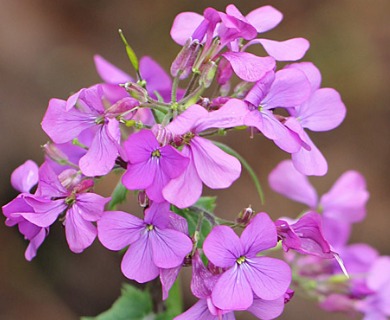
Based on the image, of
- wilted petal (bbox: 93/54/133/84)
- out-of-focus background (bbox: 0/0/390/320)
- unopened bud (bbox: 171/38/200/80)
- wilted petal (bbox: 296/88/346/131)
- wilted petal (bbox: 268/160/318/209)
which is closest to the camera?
unopened bud (bbox: 171/38/200/80)

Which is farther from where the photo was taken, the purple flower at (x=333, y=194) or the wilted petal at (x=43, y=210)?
the purple flower at (x=333, y=194)

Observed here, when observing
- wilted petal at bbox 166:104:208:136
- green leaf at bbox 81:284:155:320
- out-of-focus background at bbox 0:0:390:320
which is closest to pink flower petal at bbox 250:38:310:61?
wilted petal at bbox 166:104:208:136

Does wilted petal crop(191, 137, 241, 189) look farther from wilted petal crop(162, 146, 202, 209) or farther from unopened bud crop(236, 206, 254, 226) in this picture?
unopened bud crop(236, 206, 254, 226)

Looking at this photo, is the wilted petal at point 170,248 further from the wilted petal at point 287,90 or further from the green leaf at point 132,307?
the green leaf at point 132,307

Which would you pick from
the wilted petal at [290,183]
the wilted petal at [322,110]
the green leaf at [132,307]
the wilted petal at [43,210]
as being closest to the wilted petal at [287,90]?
the wilted petal at [322,110]

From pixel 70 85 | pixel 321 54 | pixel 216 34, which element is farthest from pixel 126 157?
pixel 321 54

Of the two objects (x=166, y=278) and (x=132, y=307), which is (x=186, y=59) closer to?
(x=166, y=278)
